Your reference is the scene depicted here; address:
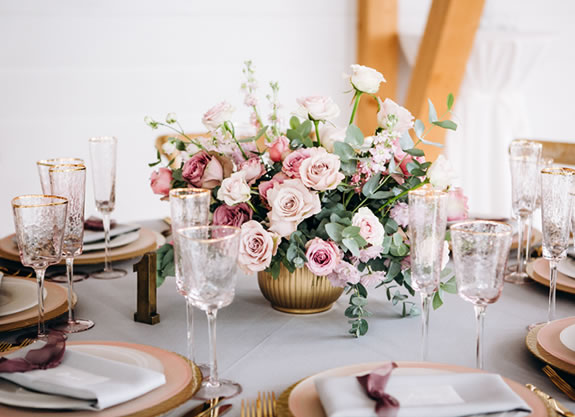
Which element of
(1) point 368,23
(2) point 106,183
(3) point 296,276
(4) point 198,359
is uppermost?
(1) point 368,23

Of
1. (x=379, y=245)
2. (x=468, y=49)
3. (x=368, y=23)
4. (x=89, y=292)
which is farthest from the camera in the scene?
(x=368, y=23)

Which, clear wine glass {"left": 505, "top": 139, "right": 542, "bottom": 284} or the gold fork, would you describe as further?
clear wine glass {"left": 505, "top": 139, "right": 542, "bottom": 284}

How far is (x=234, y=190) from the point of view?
3.91ft

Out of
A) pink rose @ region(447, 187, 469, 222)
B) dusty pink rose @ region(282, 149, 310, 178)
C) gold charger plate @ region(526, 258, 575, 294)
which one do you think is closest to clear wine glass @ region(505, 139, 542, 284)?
gold charger plate @ region(526, 258, 575, 294)

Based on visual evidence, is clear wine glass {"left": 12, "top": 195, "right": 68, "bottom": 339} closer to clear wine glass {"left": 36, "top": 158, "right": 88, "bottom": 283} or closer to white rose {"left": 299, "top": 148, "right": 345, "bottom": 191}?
clear wine glass {"left": 36, "top": 158, "right": 88, "bottom": 283}

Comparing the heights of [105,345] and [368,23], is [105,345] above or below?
below

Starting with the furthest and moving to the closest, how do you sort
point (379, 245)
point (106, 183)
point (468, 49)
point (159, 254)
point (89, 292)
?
point (468, 49), point (106, 183), point (89, 292), point (159, 254), point (379, 245)

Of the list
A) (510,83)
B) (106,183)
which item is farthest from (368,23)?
(106,183)

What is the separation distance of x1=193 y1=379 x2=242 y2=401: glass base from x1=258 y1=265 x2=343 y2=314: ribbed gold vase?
1.04ft

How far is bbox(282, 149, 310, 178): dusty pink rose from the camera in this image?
121cm

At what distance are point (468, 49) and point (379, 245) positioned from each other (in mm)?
2611

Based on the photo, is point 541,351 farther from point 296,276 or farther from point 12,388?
point 12,388

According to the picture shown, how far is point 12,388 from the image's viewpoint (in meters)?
0.91

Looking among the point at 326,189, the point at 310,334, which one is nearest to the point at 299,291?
the point at 310,334
